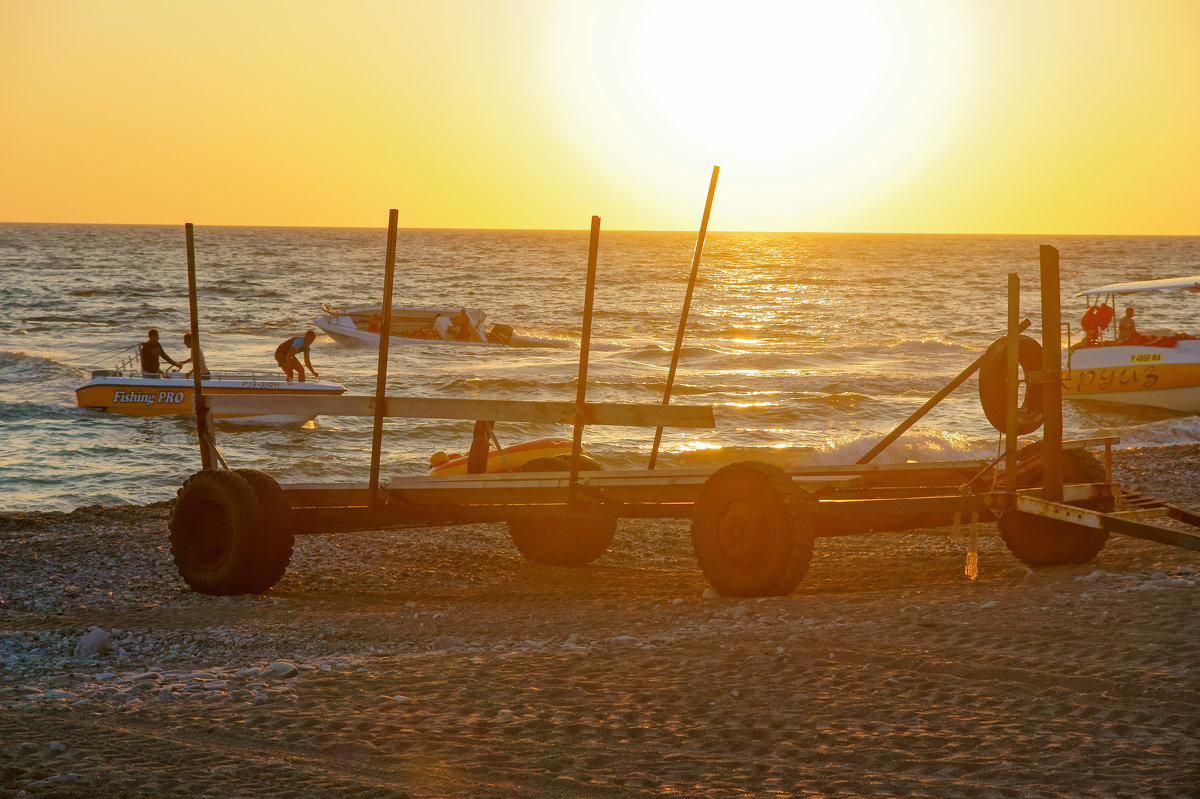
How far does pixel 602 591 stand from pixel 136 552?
16.7 ft

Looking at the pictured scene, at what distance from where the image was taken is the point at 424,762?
5.05 meters

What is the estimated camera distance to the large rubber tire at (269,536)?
873 cm

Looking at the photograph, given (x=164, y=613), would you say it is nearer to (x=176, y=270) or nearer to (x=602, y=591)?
(x=602, y=591)

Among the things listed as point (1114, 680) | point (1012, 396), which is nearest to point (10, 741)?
point (1114, 680)

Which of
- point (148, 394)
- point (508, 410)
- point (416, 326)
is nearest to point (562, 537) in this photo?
point (508, 410)

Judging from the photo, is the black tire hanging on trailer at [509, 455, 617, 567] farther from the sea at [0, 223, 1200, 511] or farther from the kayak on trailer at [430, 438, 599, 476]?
the sea at [0, 223, 1200, 511]

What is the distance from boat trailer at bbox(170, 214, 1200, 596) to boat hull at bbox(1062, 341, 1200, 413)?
57.8 feet

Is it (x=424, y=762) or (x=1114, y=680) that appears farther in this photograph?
(x=1114, y=680)

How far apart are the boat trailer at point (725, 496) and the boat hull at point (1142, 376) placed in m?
17.6

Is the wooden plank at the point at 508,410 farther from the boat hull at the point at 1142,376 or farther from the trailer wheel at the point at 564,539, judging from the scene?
the boat hull at the point at 1142,376

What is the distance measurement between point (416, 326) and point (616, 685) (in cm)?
3753

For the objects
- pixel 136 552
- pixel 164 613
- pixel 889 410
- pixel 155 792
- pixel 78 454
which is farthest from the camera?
pixel 889 410

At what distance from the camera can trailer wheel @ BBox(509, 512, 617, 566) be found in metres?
10.2

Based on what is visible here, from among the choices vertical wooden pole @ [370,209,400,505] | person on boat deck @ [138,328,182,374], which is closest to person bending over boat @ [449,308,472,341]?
person on boat deck @ [138,328,182,374]
